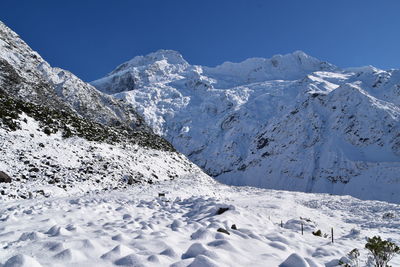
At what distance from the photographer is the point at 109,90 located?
162m

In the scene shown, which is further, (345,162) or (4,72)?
(345,162)

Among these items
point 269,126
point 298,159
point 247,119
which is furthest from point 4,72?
point 247,119

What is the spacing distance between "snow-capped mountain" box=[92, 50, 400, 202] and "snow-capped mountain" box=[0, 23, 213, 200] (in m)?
41.6

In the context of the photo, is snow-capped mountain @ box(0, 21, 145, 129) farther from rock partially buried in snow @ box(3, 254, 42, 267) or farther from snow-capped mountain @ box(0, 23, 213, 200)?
rock partially buried in snow @ box(3, 254, 42, 267)

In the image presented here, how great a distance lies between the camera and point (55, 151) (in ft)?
69.8

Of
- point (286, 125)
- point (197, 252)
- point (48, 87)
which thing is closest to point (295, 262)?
point (197, 252)

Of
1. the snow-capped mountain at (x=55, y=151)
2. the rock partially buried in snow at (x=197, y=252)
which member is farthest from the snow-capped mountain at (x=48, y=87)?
the rock partially buried in snow at (x=197, y=252)

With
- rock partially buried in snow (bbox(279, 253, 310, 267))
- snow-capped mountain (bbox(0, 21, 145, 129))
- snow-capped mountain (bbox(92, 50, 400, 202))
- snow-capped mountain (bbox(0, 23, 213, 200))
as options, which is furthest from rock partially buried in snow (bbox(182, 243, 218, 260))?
snow-capped mountain (bbox(92, 50, 400, 202))

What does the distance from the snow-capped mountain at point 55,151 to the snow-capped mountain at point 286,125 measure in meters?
41.6

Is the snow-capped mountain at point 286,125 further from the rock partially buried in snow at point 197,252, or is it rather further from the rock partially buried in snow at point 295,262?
the rock partially buried in snow at point 197,252

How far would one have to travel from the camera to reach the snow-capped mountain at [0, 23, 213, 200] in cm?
1681

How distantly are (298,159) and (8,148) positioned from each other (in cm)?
7188

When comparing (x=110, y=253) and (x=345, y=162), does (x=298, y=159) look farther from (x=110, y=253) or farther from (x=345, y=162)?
(x=110, y=253)

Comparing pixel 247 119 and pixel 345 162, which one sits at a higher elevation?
pixel 247 119
